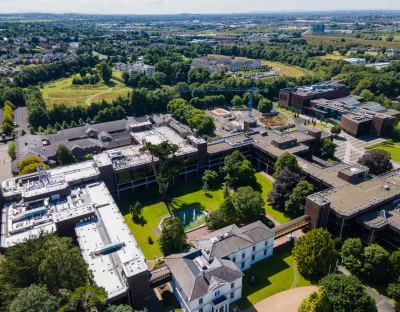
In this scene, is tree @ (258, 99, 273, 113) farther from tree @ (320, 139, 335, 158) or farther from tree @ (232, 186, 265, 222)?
tree @ (232, 186, 265, 222)

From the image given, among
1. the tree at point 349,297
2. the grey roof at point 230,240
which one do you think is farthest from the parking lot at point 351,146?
the tree at point 349,297

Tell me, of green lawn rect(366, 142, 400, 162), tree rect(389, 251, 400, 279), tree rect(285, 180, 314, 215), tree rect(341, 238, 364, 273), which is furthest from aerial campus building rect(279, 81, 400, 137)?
tree rect(389, 251, 400, 279)

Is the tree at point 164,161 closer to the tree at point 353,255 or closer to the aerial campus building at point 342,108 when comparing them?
the tree at point 353,255

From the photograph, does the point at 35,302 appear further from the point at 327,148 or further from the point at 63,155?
the point at 327,148

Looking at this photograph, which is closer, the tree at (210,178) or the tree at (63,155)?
the tree at (210,178)

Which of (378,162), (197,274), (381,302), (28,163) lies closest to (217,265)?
(197,274)

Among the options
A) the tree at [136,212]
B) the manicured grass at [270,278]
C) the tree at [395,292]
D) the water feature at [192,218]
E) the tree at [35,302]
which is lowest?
the water feature at [192,218]
